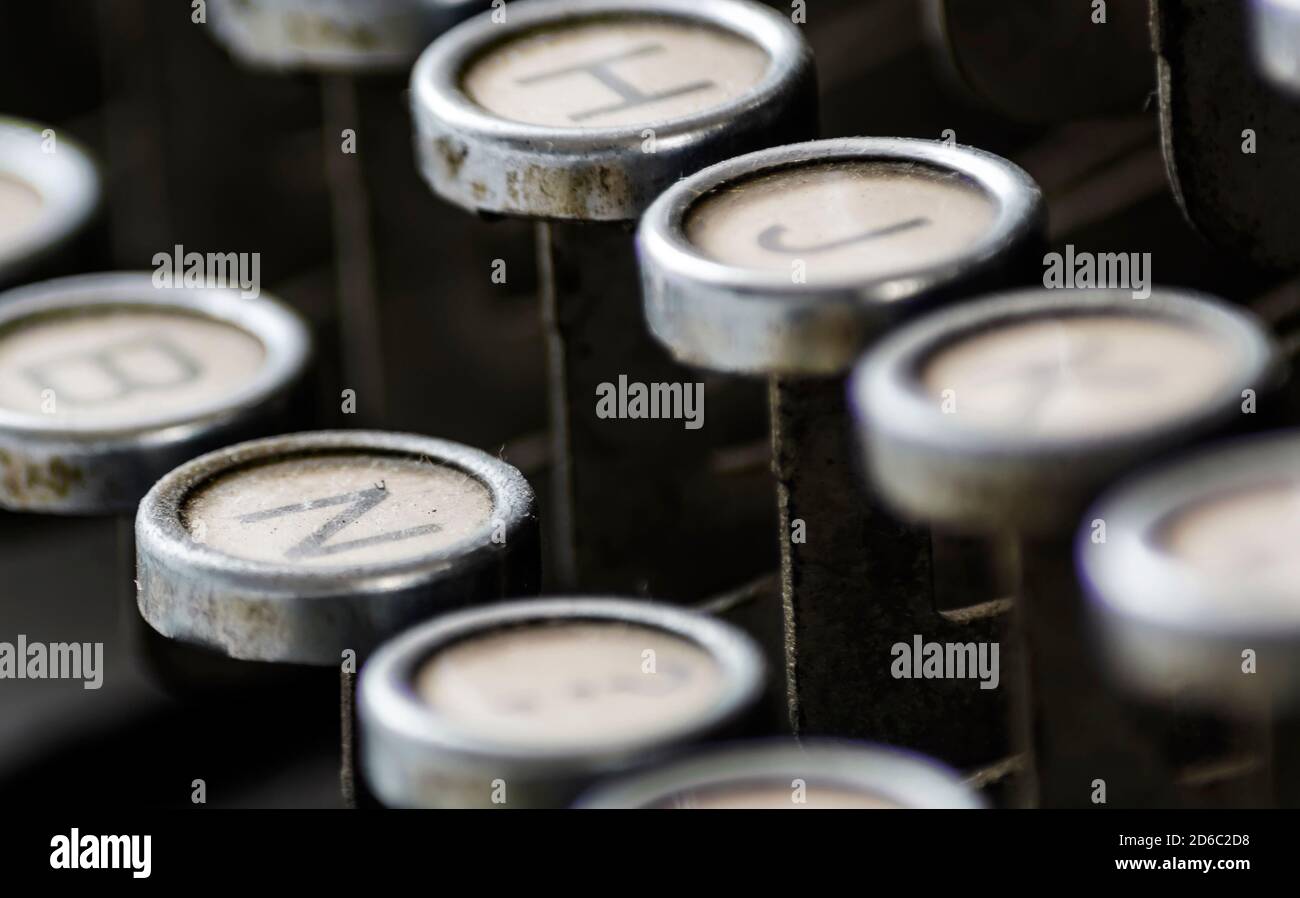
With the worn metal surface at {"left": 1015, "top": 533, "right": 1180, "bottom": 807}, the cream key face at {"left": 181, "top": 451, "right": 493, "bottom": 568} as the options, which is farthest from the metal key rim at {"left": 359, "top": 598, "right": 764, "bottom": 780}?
the worn metal surface at {"left": 1015, "top": 533, "right": 1180, "bottom": 807}

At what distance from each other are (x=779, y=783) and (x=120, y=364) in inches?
52.2

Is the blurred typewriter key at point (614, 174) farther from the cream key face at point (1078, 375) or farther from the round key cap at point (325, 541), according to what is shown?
the cream key face at point (1078, 375)

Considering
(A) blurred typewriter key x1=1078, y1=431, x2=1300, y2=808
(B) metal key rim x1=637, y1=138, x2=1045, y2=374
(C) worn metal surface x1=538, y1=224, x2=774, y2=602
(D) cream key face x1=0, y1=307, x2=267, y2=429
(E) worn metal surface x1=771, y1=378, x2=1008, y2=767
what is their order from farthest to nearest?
(C) worn metal surface x1=538, y1=224, x2=774, y2=602
(D) cream key face x1=0, y1=307, x2=267, y2=429
(E) worn metal surface x1=771, y1=378, x2=1008, y2=767
(B) metal key rim x1=637, y1=138, x2=1045, y2=374
(A) blurred typewriter key x1=1078, y1=431, x2=1300, y2=808

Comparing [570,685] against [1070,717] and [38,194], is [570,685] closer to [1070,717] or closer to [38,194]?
[1070,717]

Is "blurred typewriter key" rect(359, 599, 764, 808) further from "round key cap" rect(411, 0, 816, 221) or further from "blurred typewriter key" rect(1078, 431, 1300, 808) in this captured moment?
"round key cap" rect(411, 0, 816, 221)

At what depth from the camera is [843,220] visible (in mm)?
2135

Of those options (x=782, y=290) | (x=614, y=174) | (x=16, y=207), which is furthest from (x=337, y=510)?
(x=16, y=207)

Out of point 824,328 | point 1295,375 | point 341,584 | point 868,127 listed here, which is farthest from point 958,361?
point 868,127

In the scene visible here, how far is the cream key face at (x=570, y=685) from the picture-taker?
1.75 metres

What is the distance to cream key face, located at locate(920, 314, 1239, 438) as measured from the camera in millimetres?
1672

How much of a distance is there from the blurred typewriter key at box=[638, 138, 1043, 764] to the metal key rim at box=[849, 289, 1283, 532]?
10 centimetres

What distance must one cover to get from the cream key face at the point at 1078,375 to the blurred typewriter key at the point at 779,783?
0.24m
